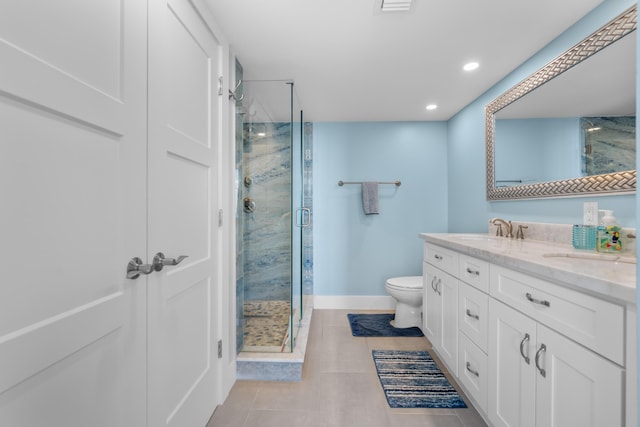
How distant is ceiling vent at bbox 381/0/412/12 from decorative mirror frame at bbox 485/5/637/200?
0.97 meters

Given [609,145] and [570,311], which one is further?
[609,145]

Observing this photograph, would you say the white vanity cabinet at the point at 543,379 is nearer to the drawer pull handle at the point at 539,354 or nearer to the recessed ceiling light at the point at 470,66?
the drawer pull handle at the point at 539,354

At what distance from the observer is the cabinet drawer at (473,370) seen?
1.44 meters

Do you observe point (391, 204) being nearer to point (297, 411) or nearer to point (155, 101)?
point (297, 411)

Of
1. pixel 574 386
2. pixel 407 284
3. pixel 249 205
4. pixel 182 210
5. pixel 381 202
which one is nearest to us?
pixel 574 386

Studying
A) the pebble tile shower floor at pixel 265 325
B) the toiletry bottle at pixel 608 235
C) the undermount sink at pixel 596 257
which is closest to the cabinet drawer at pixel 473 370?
the undermount sink at pixel 596 257

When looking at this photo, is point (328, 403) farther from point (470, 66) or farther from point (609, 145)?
point (470, 66)

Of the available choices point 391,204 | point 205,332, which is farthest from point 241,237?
point 391,204

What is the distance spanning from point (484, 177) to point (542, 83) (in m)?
0.89

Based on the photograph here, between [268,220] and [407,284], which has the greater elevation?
[268,220]

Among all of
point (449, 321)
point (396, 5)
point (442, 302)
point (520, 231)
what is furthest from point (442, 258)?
point (396, 5)

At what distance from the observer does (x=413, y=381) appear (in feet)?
6.29

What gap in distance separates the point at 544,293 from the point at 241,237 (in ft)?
5.44

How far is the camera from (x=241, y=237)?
79.0 inches
